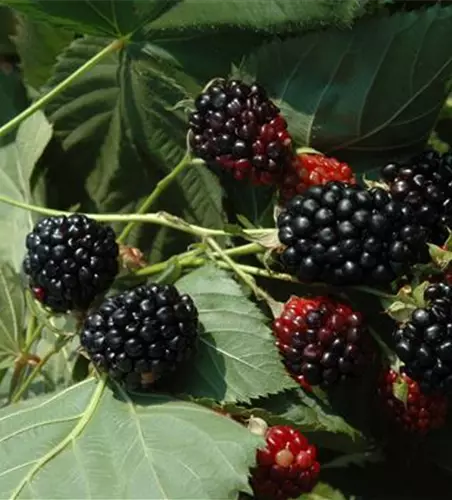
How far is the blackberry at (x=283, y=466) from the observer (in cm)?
117

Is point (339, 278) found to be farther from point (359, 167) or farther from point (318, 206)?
point (359, 167)

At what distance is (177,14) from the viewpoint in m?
1.29

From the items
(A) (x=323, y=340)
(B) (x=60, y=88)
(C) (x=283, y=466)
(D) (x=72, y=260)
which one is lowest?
(C) (x=283, y=466)

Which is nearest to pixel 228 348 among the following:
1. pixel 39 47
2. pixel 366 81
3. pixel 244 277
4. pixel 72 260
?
pixel 244 277

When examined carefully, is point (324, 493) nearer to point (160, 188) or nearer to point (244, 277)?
point (244, 277)

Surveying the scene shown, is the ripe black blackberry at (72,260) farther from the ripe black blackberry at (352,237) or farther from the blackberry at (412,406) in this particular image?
the blackberry at (412,406)

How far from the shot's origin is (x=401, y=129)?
127cm

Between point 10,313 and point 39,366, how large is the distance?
10 centimetres

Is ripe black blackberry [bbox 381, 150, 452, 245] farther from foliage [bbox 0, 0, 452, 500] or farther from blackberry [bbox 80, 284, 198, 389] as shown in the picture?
blackberry [bbox 80, 284, 198, 389]

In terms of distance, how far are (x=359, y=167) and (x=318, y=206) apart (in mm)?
185

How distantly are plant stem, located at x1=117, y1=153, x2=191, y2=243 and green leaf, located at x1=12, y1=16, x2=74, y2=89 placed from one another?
8.9 inches

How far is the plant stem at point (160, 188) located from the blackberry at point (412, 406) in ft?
1.01

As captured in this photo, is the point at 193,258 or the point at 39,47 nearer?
the point at 193,258

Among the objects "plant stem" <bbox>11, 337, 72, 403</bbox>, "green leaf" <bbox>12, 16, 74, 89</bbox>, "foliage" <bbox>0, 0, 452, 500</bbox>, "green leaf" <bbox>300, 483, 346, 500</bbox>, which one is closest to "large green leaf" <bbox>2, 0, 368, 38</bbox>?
"foliage" <bbox>0, 0, 452, 500</bbox>
